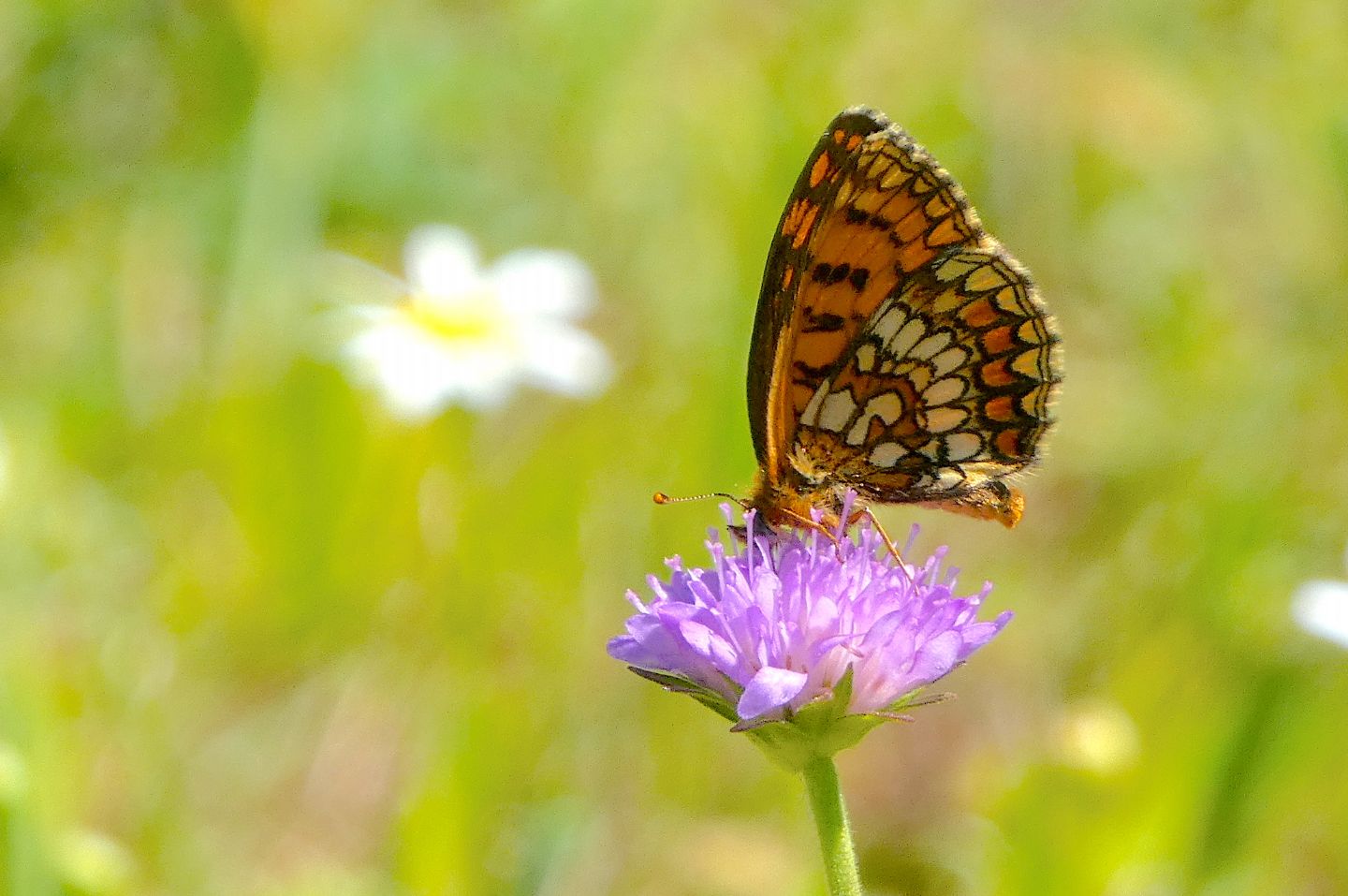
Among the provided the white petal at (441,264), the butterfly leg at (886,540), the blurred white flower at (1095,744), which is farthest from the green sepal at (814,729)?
the white petal at (441,264)

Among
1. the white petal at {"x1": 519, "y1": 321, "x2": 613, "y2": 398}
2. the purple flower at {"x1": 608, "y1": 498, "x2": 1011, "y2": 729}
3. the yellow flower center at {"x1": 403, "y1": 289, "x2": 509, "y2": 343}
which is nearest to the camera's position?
the purple flower at {"x1": 608, "y1": 498, "x2": 1011, "y2": 729}

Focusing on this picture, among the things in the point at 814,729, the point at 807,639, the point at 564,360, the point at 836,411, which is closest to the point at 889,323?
the point at 836,411

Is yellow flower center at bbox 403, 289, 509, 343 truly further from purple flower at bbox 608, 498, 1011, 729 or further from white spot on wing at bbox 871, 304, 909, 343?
purple flower at bbox 608, 498, 1011, 729

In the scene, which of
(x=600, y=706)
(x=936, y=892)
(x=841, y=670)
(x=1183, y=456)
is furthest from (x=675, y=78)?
(x=841, y=670)

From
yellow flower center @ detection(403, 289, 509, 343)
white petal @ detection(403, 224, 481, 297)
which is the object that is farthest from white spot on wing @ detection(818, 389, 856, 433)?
white petal @ detection(403, 224, 481, 297)

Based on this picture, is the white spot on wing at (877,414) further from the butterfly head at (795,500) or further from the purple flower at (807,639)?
the purple flower at (807,639)

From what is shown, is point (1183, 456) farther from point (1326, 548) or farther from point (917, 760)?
point (917, 760)
